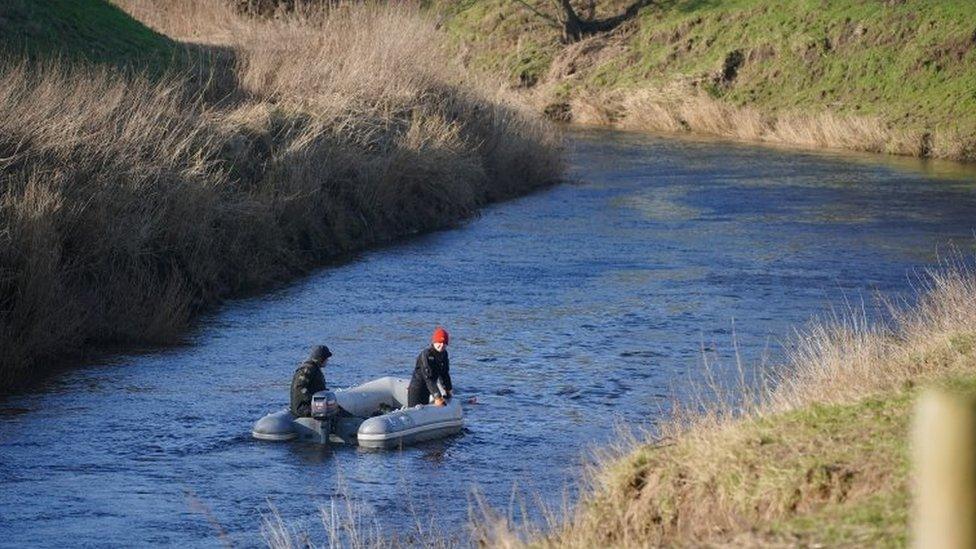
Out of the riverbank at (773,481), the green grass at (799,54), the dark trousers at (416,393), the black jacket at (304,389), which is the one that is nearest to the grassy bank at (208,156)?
the black jacket at (304,389)

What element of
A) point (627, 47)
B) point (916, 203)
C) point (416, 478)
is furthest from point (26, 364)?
point (627, 47)

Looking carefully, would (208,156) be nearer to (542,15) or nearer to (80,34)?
(80,34)

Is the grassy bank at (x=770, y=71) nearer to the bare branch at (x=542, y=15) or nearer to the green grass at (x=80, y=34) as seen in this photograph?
the bare branch at (x=542, y=15)

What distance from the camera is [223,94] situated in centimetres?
2780

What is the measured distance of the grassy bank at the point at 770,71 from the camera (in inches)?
1649

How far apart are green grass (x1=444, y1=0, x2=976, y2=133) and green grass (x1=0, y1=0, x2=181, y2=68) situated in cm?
2154

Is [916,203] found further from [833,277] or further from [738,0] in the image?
[738,0]

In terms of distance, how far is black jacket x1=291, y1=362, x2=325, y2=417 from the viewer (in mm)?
14062

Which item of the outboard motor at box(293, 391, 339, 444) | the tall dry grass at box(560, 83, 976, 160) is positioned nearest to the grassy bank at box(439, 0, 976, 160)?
the tall dry grass at box(560, 83, 976, 160)

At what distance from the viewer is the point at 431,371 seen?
14.5 metres

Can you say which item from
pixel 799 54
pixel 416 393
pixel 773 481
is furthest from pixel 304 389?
pixel 799 54

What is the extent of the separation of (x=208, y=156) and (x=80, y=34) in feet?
29.1

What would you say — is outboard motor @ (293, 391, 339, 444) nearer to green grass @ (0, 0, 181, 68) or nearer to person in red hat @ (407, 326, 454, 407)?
person in red hat @ (407, 326, 454, 407)

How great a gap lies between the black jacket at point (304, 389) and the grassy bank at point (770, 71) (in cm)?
2942
